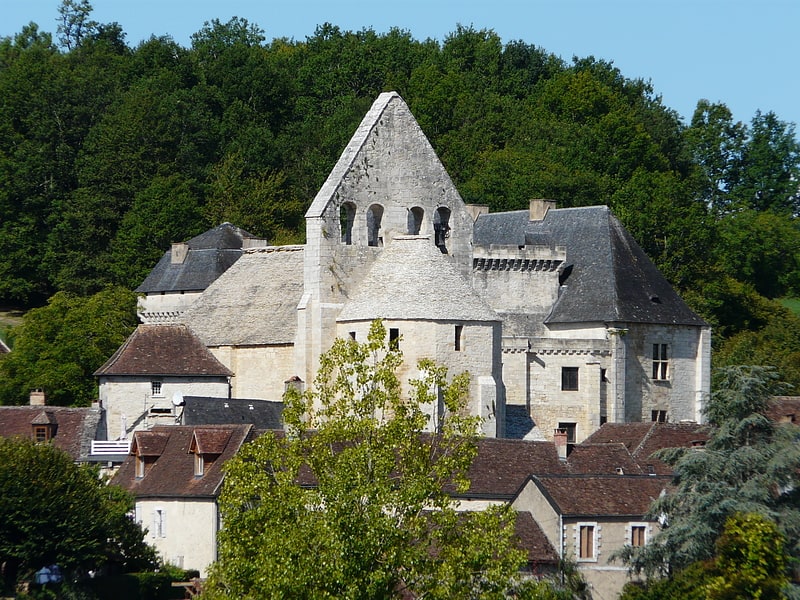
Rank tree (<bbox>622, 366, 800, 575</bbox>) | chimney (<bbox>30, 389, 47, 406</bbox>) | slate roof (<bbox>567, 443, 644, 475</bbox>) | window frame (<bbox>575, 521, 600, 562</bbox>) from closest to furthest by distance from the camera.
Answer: tree (<bbox>622, 366, 800, 575</bbox>) < window frame (<bbox>575, 521, 600, 562</bbox>) < slate roof (<bbox>567, 443, 644, 475</bbox>) < chimney (<bbox>30, 389, 47, 406</bbox>)

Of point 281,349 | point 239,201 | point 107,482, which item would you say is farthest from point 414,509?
point 239,201

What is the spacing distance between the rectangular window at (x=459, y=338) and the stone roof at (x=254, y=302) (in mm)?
6604

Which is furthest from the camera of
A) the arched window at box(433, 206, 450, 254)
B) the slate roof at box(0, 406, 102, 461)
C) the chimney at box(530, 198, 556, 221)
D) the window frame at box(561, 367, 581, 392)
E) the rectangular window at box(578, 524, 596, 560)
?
the chimney at box(530, 198, 556, 221)

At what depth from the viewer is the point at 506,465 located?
48.4 metres

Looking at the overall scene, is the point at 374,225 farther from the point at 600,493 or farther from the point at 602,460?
the point at 600,493

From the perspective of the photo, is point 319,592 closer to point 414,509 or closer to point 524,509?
point 414,509

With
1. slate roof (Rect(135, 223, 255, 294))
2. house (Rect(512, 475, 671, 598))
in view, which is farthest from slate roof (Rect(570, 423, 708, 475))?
slate roof (Rect(135, 223, 255, 294))

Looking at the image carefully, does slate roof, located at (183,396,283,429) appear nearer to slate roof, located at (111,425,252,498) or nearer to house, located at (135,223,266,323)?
slate roof, located at (111,425,252,498)

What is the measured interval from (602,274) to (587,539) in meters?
19.9

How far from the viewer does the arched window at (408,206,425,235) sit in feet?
191

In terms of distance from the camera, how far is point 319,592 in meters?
34.9

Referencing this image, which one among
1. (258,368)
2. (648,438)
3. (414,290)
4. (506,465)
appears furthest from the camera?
(258,368)

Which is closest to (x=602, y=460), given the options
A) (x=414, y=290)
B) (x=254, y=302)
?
(x=414, y=290)

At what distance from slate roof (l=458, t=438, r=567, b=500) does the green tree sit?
2154 centimetres
